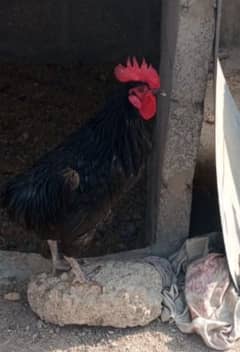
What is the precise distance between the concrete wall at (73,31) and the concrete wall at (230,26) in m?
0.62

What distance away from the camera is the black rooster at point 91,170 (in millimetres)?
3686

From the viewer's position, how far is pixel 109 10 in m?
7.13

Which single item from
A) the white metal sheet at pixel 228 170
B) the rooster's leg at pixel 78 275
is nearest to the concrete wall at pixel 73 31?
the white metal sheet at pixel 228 170

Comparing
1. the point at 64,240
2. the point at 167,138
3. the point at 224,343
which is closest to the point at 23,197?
the point at 64,240

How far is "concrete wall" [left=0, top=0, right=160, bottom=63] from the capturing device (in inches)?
280

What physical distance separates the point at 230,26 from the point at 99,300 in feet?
13.5

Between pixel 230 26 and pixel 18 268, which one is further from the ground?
pixel 230 26

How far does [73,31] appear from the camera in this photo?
7199mm

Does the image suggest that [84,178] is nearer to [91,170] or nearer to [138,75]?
[91,170]

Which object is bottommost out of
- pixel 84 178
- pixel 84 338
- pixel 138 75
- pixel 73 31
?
pixel 84 338

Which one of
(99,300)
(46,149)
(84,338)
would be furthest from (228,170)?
(46,149)

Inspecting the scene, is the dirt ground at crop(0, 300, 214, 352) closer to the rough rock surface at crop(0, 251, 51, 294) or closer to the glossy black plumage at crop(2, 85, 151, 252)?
the rough rock surface at crop(0, 251, 51, 294)

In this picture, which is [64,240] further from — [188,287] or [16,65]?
[16,65]

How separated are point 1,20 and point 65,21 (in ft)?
1.88
